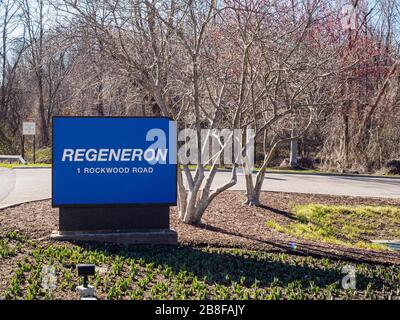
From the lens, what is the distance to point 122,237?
823cm

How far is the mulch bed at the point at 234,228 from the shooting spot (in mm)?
8539

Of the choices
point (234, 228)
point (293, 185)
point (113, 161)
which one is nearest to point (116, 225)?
point (113, 161)

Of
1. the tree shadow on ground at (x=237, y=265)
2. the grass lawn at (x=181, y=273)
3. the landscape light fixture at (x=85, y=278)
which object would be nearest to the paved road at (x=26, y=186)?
the grass lawn at (x=181, y=273)

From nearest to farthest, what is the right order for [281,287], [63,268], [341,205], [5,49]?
[281,287] → [63,268] → [341,205] → [5,49]

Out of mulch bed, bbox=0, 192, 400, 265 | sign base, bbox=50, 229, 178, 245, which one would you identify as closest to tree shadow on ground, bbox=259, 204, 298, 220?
mulch bed, bbox=0, 192, 400, 265

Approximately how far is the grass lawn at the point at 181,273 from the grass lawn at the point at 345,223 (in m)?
3.76

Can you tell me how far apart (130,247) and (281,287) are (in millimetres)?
2507

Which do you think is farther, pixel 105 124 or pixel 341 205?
pixel 341 205

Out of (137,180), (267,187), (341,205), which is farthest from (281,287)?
(267,187)

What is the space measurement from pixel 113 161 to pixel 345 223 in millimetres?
6932

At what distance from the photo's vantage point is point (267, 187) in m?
17.4

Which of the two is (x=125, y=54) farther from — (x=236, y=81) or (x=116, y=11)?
(x=236, y=81)

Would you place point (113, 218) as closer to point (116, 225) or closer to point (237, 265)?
point (116, 225)

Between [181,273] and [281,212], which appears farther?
[281,212]
